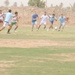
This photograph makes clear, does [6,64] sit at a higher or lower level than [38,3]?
higher

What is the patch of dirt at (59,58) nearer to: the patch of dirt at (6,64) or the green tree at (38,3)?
the patch of dirt at (6,64)

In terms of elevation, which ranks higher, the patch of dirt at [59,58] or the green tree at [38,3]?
the patch of dirt at [59,58]

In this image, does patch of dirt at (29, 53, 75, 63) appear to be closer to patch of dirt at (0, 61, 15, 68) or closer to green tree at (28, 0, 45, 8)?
patch of dirt at (0, 61, 15, 68)

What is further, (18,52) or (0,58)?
(18,52)

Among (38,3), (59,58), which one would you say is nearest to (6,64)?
(59,58)

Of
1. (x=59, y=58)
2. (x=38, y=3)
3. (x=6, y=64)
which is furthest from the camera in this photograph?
(x=38, y=3)

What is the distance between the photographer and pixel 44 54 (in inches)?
645

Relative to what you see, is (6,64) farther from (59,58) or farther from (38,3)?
(38,3)

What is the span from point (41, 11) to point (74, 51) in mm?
62003

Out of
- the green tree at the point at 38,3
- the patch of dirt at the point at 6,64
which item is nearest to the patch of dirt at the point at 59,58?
the patch of dirt at the point at 6,64

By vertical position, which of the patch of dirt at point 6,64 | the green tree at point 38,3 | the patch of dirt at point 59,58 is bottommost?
the green tree at point 38,3

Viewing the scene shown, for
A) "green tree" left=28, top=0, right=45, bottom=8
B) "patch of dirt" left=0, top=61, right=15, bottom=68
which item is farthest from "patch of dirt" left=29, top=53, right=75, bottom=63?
"green tree" left=28, top=0, right=45, bottom=8

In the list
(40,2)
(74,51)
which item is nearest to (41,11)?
(40,2)

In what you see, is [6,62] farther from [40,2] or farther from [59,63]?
[40,2]
